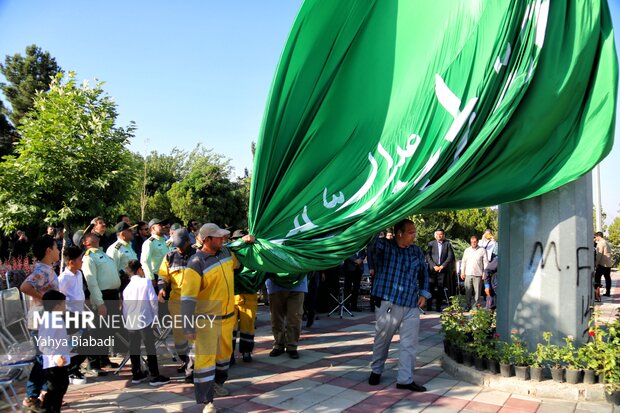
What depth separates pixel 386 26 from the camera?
5891 millimetres

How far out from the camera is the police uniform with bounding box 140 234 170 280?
7.50m

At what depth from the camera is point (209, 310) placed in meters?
4.84

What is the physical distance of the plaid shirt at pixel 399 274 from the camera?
5.51m

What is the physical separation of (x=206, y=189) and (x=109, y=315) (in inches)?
1064

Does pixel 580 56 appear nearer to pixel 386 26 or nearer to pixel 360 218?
pixel 386 26

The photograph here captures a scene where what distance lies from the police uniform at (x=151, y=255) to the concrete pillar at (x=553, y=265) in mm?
5351

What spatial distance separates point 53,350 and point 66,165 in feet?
23.2

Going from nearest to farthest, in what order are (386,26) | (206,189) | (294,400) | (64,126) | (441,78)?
(294,400) → (441,78) → (386,26) → (64,126) → (206,189)

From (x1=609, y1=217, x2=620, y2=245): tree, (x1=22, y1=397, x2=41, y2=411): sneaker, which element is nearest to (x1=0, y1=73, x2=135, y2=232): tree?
(x1=22, y1=397, x2=41, y2=411): sneaker

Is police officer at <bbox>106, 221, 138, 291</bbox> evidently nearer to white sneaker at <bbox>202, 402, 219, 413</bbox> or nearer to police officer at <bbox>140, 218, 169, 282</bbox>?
police officer at <bbox>140, 218, 169, 282</bbox>

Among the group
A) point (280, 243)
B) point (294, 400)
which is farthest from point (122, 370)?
point (280, 243)

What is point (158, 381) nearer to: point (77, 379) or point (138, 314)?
point (138, 314)

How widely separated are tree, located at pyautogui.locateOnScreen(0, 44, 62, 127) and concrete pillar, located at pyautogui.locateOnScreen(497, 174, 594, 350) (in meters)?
32.7

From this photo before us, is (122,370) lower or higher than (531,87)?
lower
